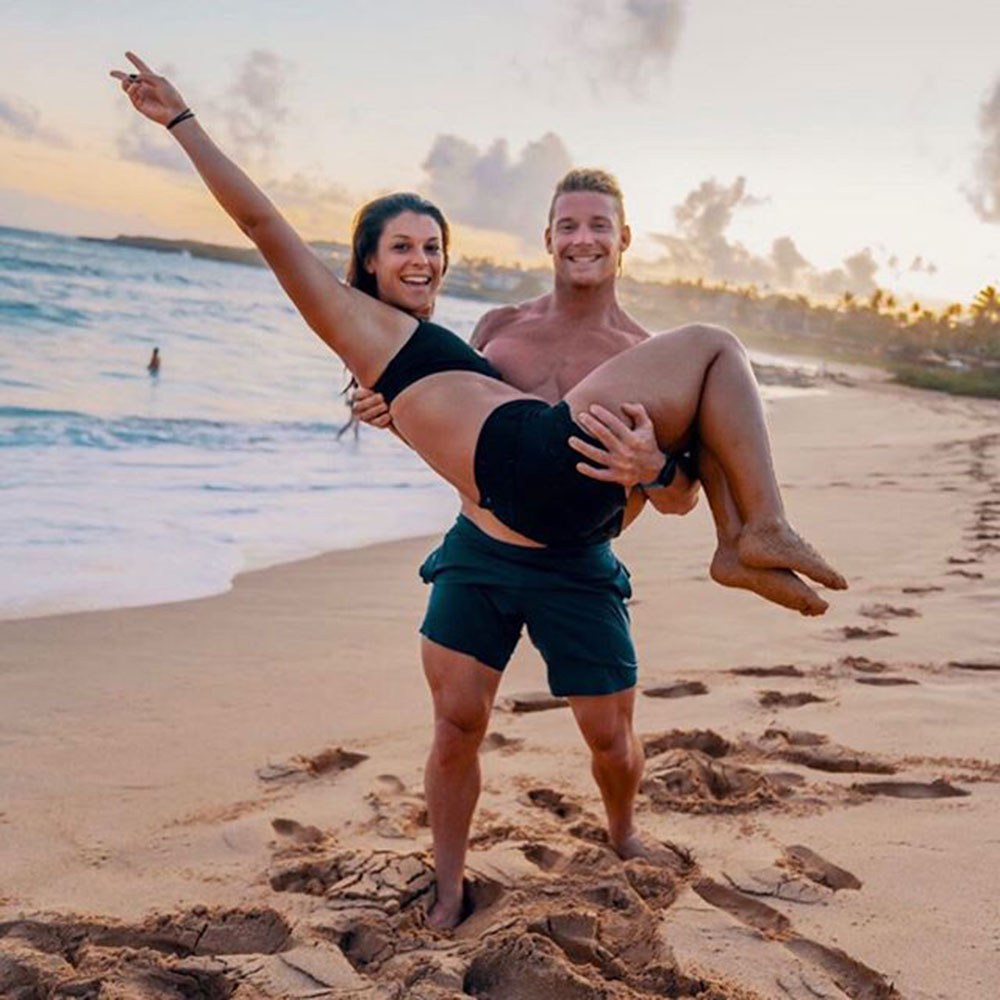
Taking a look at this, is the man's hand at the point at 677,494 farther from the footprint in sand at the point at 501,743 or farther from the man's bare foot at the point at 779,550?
the footprint in sand at the point at 501,743

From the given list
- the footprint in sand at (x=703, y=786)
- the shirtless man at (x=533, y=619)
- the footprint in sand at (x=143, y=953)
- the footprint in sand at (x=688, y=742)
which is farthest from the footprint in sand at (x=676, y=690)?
the footprint in sand at (x=143, y=953)

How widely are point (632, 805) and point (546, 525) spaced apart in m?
0.97

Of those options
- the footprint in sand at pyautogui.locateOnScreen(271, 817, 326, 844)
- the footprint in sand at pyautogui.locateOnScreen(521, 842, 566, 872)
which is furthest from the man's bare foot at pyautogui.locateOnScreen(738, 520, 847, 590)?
the footprint in sand at pyautogui.locateOnScreen(271, 817, 326, 844)

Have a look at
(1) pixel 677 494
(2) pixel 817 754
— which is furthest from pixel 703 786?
(1) pixel 677 494

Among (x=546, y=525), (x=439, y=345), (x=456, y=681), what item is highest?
(x=439, y=345)

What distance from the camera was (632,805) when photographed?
318cm

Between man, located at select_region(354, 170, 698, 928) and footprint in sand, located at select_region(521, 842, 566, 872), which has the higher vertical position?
man, located at select_region(354, 170, 698, 928)

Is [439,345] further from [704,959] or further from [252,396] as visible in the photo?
[252,396]

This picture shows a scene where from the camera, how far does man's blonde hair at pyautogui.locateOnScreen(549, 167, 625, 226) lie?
3117 millimetres

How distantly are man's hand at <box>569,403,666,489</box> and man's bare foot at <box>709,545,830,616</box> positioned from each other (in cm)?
34

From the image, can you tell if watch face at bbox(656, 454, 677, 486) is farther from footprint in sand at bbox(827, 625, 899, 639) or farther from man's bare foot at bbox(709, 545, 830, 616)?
footprint in sand at bbox(827, 625, 899, 639)

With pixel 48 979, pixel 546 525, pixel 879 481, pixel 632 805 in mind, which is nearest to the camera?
pixel 48 979

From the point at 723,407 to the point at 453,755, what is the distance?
1176 mm

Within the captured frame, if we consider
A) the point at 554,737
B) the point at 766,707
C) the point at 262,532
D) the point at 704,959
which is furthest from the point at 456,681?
the point at 262,532
